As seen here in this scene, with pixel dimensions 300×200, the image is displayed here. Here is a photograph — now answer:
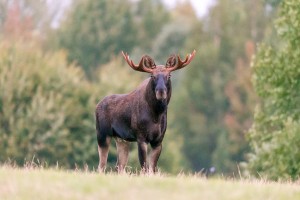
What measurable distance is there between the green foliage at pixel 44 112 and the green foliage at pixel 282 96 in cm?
1498

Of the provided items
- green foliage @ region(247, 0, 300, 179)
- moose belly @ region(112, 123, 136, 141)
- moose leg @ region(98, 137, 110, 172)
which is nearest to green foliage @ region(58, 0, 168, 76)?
green foliage @ region(247, 0, 300, 179)

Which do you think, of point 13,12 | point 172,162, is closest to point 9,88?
point 172,162

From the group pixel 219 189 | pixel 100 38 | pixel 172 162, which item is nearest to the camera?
pixel 219 189

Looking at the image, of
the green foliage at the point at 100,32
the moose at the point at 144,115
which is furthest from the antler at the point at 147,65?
the green foliage at the point at 100,32

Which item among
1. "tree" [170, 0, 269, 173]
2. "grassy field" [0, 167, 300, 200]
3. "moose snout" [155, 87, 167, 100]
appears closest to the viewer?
"grassy field" [0, 167, 300, 200]

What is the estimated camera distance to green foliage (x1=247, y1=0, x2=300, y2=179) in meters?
38.5

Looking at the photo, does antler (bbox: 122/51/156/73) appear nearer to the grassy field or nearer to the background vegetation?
the grassy field

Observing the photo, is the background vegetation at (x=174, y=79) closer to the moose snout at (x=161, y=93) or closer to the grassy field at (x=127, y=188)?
the moose snout at (x=161, y=93)

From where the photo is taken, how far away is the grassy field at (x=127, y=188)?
16.2 m

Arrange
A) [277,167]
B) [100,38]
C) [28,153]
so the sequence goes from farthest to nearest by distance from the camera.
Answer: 1. [100,38]
2. [28,153]
3. [277,167]

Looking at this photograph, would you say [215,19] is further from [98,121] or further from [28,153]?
[98,121]

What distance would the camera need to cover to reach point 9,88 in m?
54.5

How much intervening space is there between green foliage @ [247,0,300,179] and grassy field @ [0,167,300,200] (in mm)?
20747

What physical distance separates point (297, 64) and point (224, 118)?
52.3m
